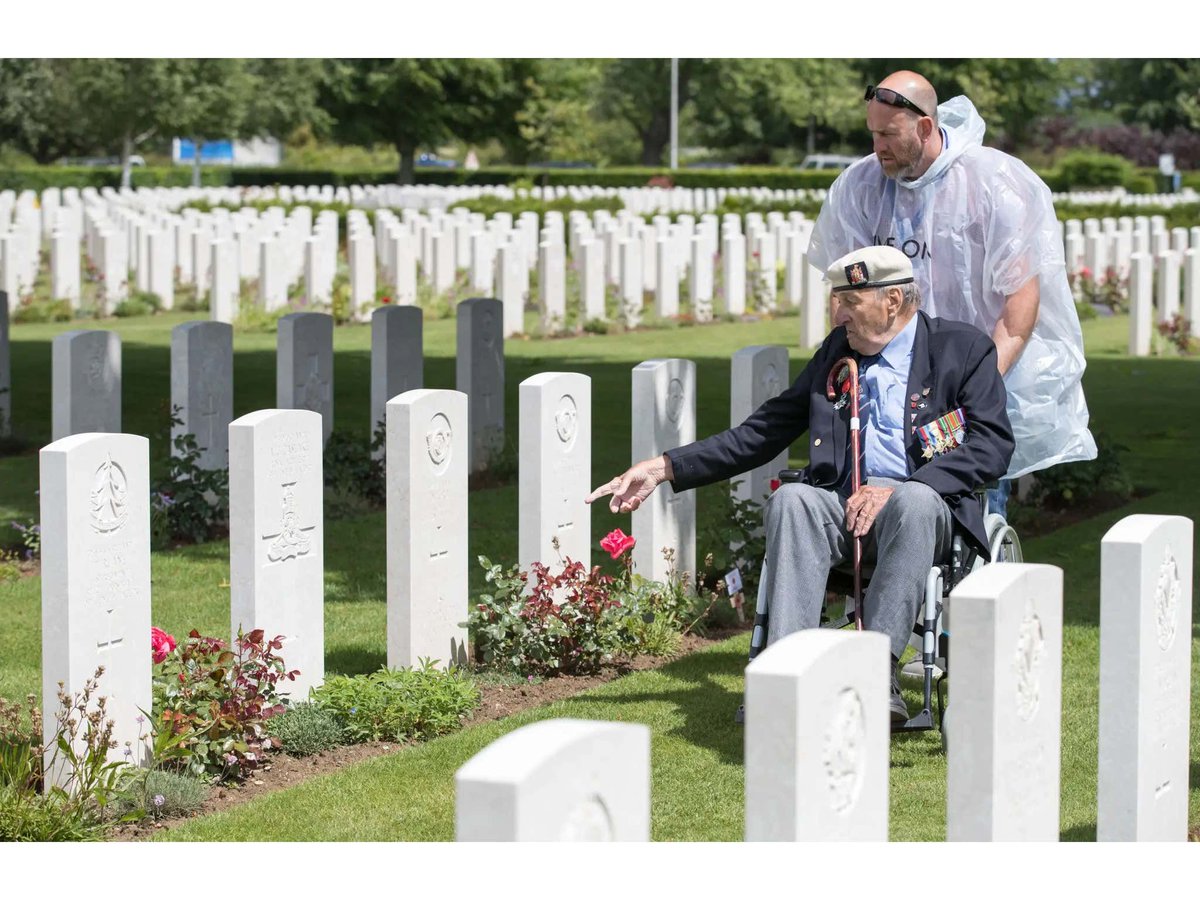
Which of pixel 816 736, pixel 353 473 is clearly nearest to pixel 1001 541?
pixel 816 736

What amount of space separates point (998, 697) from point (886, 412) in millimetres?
2160

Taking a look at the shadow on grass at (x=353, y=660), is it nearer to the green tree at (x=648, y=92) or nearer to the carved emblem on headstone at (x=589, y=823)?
the carved emblem on headstone at (x=589, y=823)

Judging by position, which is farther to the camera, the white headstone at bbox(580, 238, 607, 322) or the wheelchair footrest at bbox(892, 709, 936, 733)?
the white headstone at bbox(580, 238, 607, 322)

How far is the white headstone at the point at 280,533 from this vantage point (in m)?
5.15

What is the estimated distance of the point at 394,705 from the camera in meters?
5.41

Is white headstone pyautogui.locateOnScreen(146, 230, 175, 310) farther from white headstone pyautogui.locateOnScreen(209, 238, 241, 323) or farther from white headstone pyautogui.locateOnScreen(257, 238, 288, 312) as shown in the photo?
white headstone pyautogui.locateOnScreen(209, 238, 241, 323)

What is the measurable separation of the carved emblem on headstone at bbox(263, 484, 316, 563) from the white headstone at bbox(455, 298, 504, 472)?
14.6ft

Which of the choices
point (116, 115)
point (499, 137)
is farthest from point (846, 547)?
point (499, 137)

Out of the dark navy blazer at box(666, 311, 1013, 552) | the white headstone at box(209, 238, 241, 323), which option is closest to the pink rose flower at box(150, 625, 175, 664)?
the dark navy blazer at box(666, 311, 1013, 552)

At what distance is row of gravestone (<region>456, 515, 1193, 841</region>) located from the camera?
249cm

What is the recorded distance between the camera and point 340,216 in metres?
26.1

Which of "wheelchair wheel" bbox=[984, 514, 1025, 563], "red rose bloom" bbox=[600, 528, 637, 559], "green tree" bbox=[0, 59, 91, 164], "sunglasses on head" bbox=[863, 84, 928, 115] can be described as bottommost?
"red rose bloom" bbox=[600, 528, 637, 559]

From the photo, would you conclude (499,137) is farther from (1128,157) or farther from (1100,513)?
(1100,513)

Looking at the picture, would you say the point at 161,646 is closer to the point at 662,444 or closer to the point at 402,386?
the point at 662,444
